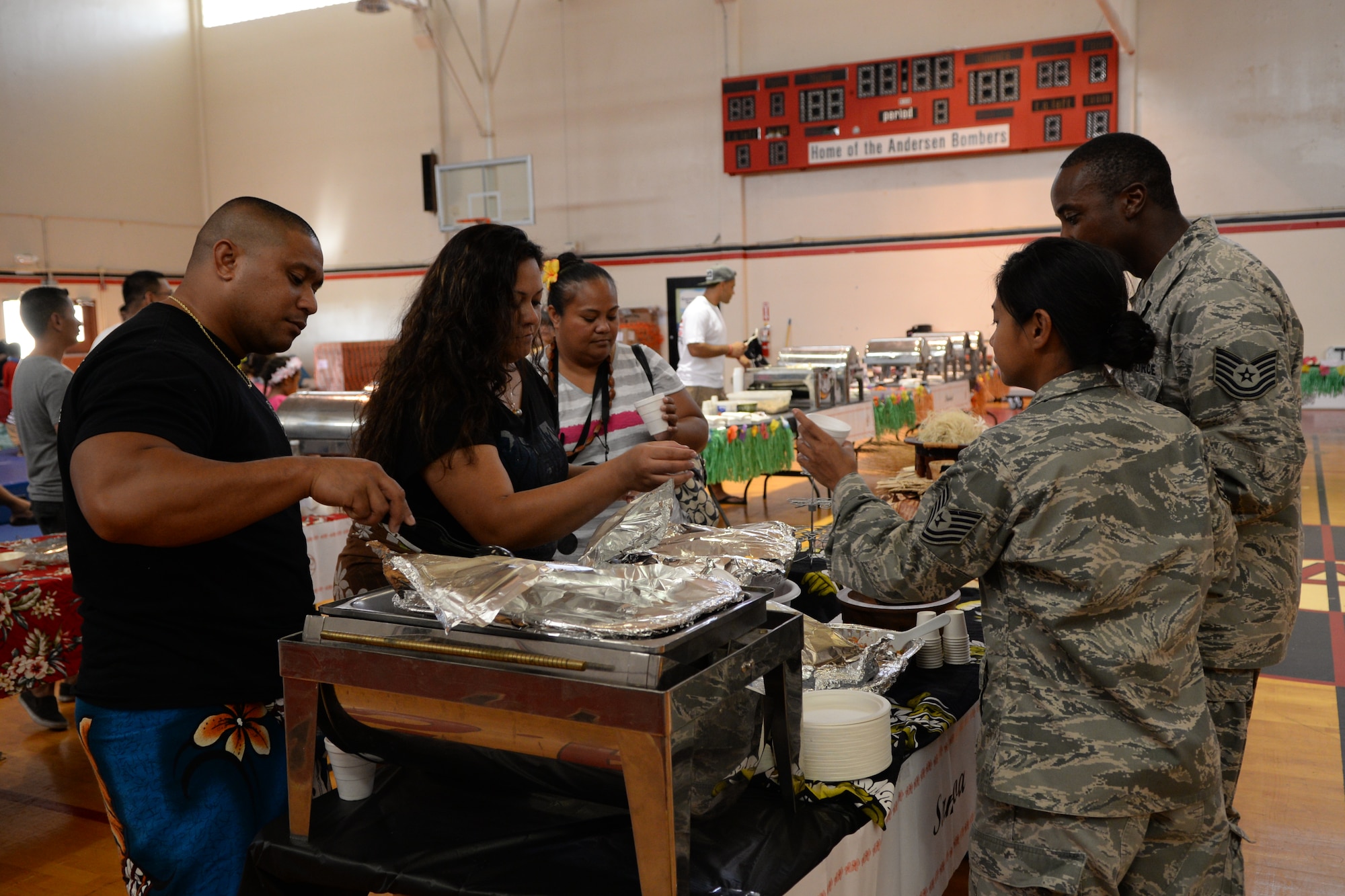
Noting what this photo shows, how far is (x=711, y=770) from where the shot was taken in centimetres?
106

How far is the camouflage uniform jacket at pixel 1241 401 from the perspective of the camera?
59.2 inches

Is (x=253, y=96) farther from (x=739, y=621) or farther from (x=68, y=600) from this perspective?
(x=739, y=621)

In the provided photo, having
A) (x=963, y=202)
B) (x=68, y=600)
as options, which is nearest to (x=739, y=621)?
(x=68, y=600)

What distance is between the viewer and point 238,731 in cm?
128

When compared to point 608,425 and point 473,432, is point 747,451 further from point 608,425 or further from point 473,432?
point 473,432

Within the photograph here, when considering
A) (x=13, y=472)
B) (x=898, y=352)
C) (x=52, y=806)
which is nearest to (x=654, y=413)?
(x=52, y=806)

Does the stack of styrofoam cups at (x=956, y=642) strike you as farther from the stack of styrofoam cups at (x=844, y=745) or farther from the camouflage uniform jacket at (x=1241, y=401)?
the stack of styrofoam cups at (x=844, y=745)

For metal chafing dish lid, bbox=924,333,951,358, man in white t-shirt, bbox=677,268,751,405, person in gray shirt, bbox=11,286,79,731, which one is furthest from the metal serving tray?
metal chafing dish lid, bbox=924,333,951,358

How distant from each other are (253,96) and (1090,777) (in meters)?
14.8

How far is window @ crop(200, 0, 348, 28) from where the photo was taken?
43.3 ft

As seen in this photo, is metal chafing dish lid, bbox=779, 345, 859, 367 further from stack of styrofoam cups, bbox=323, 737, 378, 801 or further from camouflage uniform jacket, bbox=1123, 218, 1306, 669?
stack of styrofoam cups, bbox=323, 737, 378, 801

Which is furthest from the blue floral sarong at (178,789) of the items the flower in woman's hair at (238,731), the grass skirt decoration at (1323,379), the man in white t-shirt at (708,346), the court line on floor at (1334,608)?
the grass skirt decoration at (1323,379)

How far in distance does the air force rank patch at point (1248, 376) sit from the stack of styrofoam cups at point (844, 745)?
74 centimetres

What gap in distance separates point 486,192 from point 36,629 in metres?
9.82
